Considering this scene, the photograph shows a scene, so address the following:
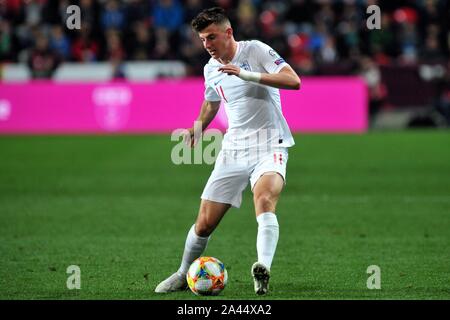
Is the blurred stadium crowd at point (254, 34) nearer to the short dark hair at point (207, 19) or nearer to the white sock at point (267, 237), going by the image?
the short dark hair at point (207, 19)

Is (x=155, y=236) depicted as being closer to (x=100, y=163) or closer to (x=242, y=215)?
(x=242, y=215)

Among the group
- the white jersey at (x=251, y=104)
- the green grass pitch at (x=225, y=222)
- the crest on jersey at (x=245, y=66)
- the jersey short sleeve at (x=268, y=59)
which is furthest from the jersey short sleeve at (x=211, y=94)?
the green grass pitch at (x=225, y=222)

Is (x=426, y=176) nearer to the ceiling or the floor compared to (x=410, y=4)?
nearer to the floor

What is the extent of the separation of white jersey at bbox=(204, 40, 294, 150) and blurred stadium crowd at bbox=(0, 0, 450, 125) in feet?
56.8

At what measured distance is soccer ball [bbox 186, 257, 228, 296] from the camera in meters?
7.69

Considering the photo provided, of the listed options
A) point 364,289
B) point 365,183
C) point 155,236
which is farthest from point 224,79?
point 365,183

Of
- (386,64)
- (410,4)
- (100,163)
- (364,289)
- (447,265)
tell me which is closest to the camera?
(364,289)

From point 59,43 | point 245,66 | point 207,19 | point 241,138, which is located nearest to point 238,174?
point 241,138

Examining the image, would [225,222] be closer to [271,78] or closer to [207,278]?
[207,278]

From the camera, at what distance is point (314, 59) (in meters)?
26.4

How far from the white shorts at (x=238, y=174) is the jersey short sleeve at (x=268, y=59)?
670 mm

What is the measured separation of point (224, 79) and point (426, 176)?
8945 millimetres

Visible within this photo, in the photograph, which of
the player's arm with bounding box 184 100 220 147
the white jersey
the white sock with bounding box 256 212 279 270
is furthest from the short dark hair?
the white sock with bounding box 256 212 279 270

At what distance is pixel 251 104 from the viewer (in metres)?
8.02
